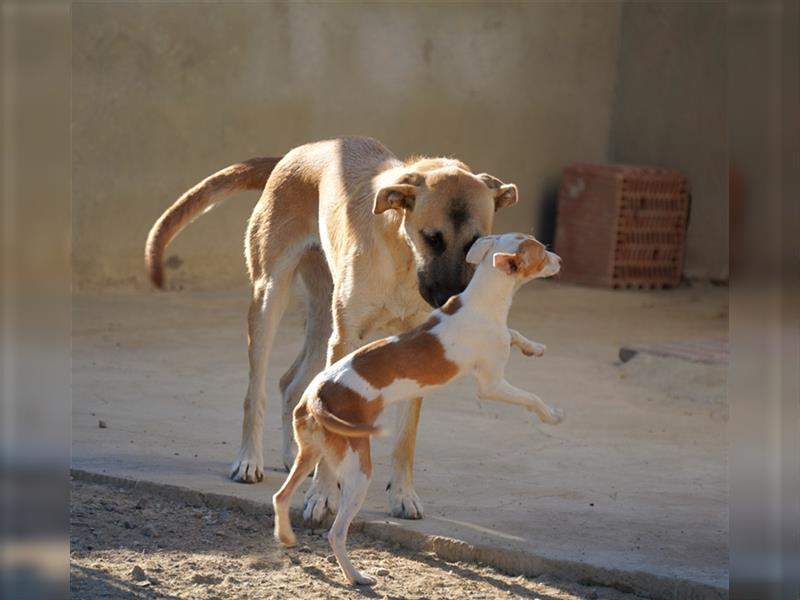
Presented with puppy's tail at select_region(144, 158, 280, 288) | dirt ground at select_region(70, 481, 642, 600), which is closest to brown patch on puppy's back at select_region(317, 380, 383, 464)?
dirt ground at select_region(70, 481, 642, 600)

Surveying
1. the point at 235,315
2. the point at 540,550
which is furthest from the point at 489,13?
the point at 540,550

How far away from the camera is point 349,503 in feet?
13.8

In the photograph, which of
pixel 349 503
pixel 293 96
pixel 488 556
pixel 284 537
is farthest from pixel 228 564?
pixel 293 96

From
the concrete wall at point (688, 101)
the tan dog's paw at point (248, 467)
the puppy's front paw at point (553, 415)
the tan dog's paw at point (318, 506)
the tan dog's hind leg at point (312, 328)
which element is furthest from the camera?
the concrete wall at point (688, 101)

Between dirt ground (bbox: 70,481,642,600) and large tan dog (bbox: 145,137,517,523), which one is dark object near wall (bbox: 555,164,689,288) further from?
dirt ground (bbox: 70,481,642,600)

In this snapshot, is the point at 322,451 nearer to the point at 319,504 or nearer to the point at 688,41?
the point at 319,504

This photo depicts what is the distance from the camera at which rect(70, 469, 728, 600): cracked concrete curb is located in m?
4.23

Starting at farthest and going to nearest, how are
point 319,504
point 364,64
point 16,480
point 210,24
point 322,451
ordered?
point 364,64
point 210,24
point 319,504
point 322,451
point 16,480

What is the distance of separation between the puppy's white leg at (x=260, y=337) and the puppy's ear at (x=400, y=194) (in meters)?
1.03

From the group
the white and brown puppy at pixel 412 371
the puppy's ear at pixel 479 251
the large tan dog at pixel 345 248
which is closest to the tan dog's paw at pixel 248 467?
the large tan dog at pixel 345 248

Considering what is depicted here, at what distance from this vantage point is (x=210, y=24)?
35.9 ft

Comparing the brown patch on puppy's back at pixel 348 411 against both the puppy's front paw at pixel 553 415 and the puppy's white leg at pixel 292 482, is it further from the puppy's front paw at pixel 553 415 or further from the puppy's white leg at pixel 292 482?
the puppy's front paw at pixel 553 415

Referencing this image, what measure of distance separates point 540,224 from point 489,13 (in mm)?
2230

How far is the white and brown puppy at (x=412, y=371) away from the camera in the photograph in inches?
167
